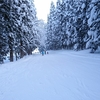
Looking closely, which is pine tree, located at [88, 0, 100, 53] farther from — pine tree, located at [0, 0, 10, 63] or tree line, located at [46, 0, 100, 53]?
pine tree, located at [0, 0, 10, 63]

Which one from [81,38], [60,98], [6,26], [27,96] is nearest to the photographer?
[60,98]

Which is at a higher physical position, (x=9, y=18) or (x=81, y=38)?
(x=9, y=18)

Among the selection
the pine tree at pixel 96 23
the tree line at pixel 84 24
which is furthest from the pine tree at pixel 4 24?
the pine tree at pixel 96 23

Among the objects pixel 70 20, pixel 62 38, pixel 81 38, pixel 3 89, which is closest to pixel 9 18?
pixel 3 89

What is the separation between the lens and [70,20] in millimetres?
27375

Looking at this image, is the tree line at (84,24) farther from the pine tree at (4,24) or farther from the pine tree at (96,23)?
the pine tree at (4,24)

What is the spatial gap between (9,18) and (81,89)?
11.8 meters

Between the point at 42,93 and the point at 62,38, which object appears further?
the point at 62,38

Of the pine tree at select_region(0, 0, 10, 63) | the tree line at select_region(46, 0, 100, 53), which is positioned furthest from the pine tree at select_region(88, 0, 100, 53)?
the pine tree at select_region(0, 0, 10, 63)

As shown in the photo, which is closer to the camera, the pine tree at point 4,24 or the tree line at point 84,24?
the pine tree at point 4,24

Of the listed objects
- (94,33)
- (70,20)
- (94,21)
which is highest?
(70,20)

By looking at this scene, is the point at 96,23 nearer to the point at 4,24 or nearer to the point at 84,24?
the point at 84,24

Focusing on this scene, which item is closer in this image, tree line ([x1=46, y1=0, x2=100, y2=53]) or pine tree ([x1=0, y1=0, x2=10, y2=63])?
pine tree ([x1=0, y1=0, x2=10, y2=63])

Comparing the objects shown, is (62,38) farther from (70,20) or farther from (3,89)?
(3,89)
